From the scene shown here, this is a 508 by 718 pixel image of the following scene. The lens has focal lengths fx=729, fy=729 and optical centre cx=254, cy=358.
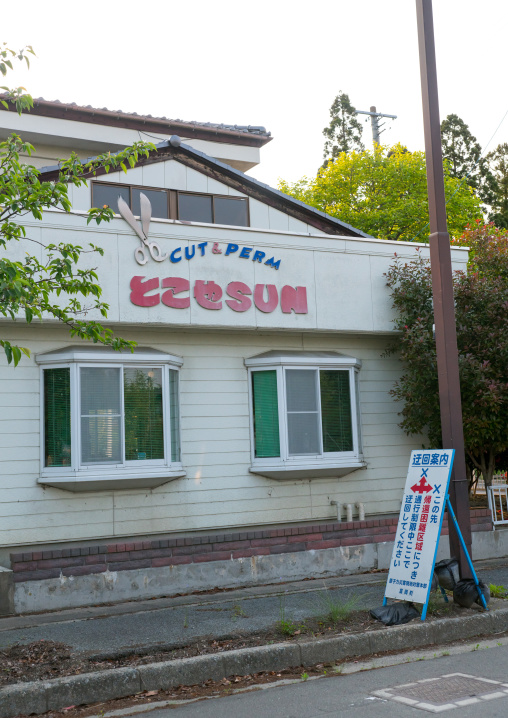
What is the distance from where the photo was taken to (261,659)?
20.7 feet

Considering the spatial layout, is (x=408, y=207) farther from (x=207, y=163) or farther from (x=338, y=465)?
(x=338, y=465)

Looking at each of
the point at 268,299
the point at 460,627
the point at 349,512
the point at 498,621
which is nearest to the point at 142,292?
the point at 268,299

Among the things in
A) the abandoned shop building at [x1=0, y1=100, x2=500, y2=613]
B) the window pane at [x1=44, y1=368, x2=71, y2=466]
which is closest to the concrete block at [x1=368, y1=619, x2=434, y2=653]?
the abandoned shop building at [x1=0, y1=100, x2=500, y2=613]

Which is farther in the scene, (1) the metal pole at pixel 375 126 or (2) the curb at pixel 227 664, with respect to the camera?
(1) the metal pole at pixel 375 126

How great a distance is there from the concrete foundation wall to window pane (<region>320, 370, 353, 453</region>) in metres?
1.66

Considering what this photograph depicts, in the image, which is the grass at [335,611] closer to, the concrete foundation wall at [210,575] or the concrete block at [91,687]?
the concrete foundation wall at [210,575]

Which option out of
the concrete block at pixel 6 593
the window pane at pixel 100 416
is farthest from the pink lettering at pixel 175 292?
the concrete block at pixel 6 593

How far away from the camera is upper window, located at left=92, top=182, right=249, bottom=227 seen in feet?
39.9

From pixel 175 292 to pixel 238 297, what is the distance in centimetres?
99

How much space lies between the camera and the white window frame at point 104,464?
31.7 ft

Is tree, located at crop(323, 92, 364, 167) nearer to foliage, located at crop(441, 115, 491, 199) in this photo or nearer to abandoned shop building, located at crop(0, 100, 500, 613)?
foliage, located at crop(441, 115, 491, 199)

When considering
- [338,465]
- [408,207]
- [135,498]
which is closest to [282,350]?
[338,465]

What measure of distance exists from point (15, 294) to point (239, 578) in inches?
221

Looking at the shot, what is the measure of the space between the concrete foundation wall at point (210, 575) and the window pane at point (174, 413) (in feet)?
5.63
